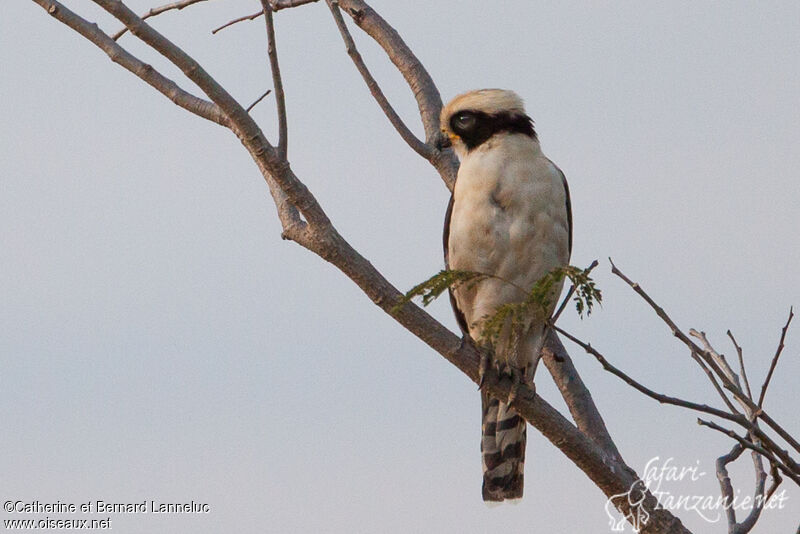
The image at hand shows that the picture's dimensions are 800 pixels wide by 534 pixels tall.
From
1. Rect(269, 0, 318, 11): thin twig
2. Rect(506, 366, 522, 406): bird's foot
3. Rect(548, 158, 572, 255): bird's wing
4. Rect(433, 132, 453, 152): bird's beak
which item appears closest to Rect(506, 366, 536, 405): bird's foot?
Rect(506, 366, 522, 406): bird's foot

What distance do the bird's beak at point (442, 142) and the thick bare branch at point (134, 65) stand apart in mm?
1761

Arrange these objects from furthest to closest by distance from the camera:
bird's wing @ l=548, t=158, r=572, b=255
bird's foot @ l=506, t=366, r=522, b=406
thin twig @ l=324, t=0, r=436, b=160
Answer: bird's wing @ l=548, t=158, r=572, b=255 < thin twig @ l=324, t=0, r=436, b=160 < bird's foot @ l=506, t=366, r=522, b=406

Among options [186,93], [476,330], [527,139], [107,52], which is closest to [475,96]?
[527,139]

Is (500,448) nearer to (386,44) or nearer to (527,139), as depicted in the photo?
(527,139)

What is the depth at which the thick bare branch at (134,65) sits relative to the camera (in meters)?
4.95

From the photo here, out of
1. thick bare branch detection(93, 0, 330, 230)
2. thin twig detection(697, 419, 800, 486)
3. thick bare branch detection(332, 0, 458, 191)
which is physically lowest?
thin twig detection(697, 419, 800, 486)

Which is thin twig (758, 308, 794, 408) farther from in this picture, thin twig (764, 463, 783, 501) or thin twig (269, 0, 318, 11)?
thin twig (269, 0, 318, 11)

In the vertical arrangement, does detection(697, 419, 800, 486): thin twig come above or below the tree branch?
below

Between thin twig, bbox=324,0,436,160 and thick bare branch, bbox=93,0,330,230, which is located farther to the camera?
thin twig, bbox=324,0,436,160

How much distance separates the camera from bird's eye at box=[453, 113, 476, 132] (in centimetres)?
690

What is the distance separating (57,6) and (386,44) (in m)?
3.12

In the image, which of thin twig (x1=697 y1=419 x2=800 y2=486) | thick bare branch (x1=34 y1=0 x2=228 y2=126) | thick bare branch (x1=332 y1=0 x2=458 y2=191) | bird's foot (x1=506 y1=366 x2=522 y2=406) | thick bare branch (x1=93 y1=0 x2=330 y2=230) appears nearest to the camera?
thin twig (x1=697 y1=419 x2=800 y2=486)

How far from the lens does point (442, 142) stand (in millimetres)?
7090

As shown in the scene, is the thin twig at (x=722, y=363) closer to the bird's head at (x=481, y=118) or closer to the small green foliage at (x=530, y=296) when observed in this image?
the small green foliage at (x=530, y=296)
